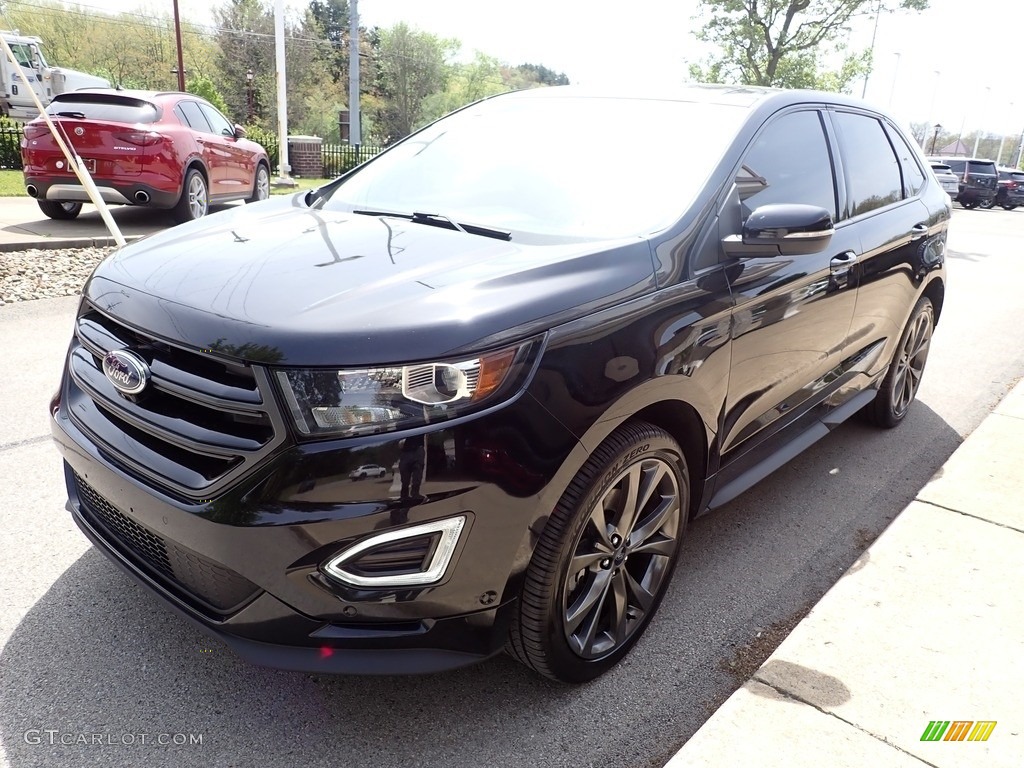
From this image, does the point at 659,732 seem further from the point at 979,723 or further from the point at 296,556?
the point at 296,556

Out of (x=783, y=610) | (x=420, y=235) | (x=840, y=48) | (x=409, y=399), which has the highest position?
(x=840, y=48)

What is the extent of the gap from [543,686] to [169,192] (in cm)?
891

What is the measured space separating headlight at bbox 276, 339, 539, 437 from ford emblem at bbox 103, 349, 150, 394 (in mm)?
469

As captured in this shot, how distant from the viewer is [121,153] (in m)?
9.23

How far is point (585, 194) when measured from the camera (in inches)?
110

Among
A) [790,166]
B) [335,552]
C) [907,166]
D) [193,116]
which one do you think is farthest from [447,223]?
[193,116]

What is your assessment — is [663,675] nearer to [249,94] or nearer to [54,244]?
[54,244]

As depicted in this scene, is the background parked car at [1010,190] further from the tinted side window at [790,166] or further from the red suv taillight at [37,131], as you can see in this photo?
the tinted side window at [790,166]

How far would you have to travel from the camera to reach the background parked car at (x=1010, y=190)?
30328mm

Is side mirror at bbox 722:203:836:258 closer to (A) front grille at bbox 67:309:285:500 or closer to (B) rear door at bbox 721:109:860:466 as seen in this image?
(B) rear door at bbox 721:109:860:466

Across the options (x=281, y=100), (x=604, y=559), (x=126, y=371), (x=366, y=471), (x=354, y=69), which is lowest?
(x=604, y=559)

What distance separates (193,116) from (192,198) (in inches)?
49.0

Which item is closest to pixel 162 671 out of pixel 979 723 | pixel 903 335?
pixel 979 723

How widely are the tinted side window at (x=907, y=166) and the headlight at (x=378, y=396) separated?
3485 millimetres
